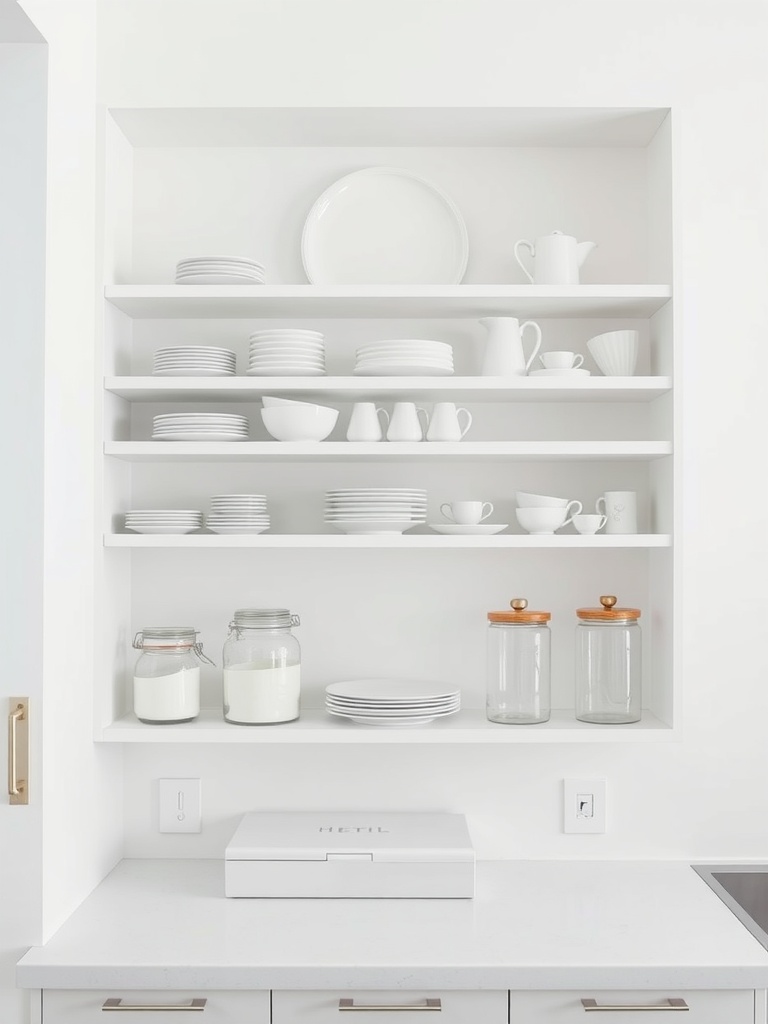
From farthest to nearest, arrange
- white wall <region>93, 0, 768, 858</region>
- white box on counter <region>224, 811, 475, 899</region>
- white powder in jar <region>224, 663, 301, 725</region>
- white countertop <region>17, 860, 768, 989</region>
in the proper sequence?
white wall <region>93, 0, 768, 858</region>, white powder in jar <region>224, 663, 301, 725</region>, white box on counter <region>224, 811, 475, 899</region>, white countertop <region>17, 860, 768, 989</region>

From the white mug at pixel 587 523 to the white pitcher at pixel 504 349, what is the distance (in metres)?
0.31

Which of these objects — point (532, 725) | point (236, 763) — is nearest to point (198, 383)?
point (236, 763)

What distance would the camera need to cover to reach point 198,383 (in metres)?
1.86

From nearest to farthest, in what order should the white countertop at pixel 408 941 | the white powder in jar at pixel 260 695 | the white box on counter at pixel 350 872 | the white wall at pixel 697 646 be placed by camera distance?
the white countertop at pixel 408 941 → the white box on counter at pixel 350 872 → the white powder in jar at pixel 260 695 → the white wall at pixel 697 646

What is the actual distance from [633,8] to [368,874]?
6.01ft

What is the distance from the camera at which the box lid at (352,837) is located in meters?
1.77

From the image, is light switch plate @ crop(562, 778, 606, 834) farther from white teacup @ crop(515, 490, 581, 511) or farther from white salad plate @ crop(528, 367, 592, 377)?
white salad plate @ crop(528, 367, 592, 377)

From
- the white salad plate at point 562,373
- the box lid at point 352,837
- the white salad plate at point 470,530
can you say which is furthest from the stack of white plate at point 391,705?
the white salad plate at point 562,373

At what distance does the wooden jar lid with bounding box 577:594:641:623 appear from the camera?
1.91m

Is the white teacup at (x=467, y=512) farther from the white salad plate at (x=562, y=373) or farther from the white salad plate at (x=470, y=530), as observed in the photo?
the white salad plate at (x=562, y=373)
